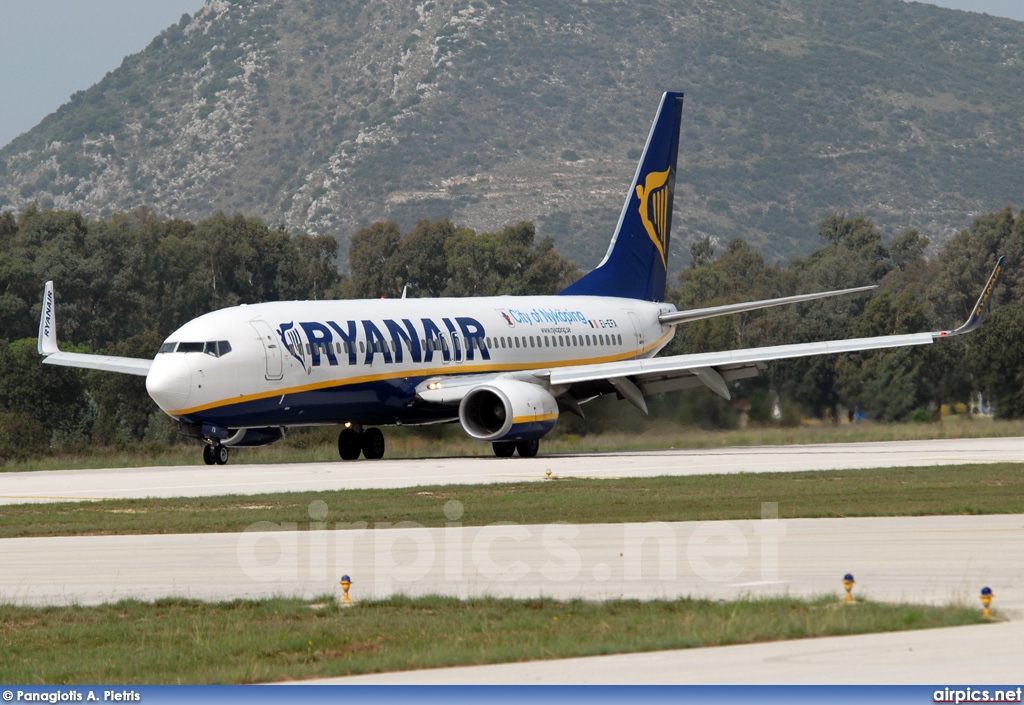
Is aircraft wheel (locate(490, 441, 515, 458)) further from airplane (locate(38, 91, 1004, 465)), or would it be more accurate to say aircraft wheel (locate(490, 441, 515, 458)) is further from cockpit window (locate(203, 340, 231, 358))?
cockpit window (locate(203, 340, 231, 358))

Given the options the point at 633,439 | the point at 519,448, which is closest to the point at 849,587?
the point at 519,448

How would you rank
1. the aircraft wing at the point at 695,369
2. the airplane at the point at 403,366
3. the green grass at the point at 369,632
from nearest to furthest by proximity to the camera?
the green grass at the point at 369,632 < the airplane at the point at 403,366 < the aircraft wing at the point at 695,369

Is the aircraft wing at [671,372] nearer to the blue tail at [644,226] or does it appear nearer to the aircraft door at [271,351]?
the aircraft door at [271,351]

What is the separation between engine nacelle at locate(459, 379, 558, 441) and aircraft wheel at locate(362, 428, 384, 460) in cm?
328

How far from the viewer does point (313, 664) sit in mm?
12781

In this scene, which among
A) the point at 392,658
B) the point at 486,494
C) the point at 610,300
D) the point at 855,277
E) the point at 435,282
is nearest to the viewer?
the point at 392,658

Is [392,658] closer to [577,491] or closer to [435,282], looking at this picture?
[577,491]

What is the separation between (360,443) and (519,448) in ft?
14.1

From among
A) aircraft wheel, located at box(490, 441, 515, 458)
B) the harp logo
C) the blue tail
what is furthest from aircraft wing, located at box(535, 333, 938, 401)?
the harp logo

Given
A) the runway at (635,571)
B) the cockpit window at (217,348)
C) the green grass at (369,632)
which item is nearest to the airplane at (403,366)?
the cockpit window at (217,348)

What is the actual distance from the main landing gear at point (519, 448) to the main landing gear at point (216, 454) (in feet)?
21.5

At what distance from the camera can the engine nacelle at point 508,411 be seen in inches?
1529

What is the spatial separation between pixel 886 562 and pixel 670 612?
4032 mm

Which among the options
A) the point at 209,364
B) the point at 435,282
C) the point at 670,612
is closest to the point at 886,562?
the point at 670,612
